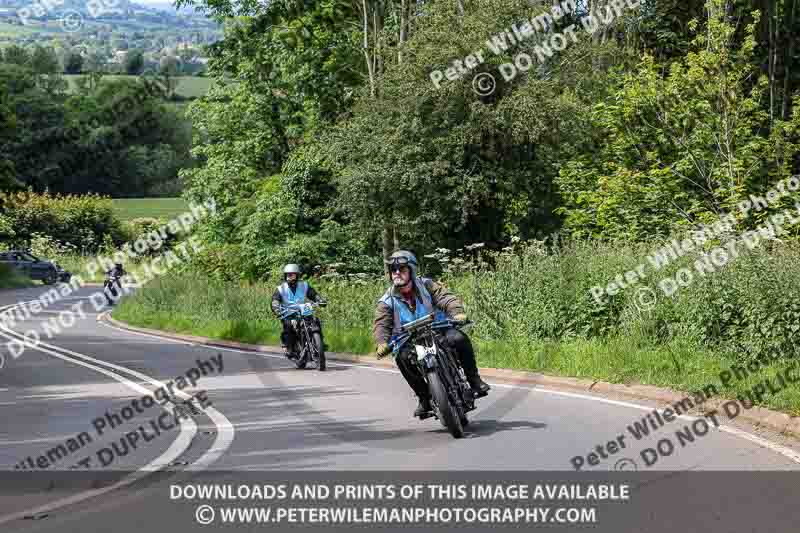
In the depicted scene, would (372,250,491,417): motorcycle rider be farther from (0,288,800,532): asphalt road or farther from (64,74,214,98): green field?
(64,74,214,98): green field

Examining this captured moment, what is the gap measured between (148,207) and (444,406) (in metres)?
100

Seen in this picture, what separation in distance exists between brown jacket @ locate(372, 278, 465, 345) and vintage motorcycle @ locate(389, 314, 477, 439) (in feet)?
0.36

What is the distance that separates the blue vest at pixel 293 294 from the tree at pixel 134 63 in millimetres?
125637

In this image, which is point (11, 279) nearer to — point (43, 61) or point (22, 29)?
point (43, 61)

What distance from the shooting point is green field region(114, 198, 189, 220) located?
4018 inches

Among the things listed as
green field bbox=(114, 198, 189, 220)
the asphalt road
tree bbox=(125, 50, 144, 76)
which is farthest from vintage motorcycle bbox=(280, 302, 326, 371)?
tree bbox=(125, 50, 144, 76)

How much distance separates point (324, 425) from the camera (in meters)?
13.2

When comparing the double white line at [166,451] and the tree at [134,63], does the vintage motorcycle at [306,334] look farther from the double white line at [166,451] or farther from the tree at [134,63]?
the tree at [134,63]

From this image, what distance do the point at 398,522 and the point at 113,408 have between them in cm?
898

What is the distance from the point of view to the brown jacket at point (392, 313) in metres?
12.3

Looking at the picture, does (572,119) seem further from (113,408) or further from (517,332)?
(113,408)

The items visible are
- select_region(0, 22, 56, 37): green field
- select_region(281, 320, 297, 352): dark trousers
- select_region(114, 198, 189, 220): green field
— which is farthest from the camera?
select_region(0, 22, 56, 37): green field

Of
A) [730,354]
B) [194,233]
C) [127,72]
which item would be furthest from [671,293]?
[127,72]

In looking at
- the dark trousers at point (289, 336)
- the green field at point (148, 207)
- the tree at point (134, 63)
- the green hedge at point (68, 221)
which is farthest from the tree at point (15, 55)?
the dark trousers at point (289, 336)
